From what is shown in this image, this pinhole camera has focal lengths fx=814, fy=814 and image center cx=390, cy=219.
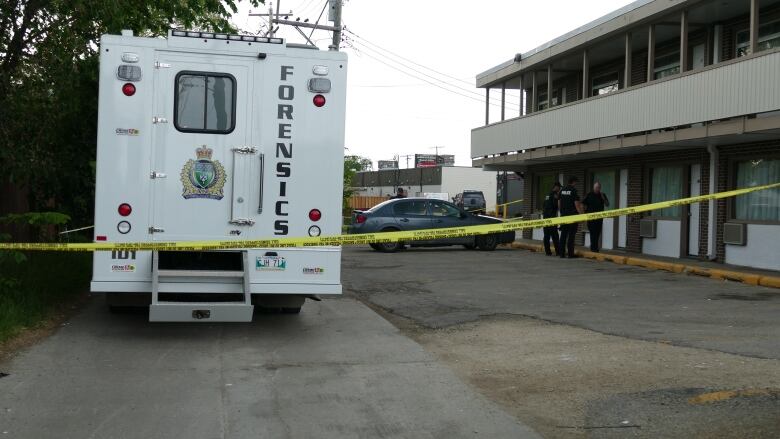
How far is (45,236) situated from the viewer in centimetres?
1452

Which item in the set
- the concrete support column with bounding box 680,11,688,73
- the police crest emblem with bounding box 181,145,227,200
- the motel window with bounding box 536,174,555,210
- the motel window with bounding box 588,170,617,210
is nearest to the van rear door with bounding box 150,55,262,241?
the police crest emblem with bounding box 181,145,227,200

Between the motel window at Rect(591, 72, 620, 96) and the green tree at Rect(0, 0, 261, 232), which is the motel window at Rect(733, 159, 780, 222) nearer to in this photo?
the motel window at Rect(591, 72, 620, 96)

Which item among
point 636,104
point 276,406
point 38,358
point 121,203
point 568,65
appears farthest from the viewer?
point 568,65

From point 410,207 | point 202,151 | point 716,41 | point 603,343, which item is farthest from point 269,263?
point 410,207

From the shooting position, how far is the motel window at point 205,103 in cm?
882

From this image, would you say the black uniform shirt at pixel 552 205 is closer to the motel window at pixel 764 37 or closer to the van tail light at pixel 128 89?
the motel window at pixel 764 37

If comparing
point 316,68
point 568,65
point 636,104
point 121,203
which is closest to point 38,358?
point 121,203

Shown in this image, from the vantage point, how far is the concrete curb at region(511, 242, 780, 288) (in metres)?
14.1

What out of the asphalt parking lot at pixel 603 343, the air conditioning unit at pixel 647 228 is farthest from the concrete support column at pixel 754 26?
the air conditioning unit at pixel 647 228

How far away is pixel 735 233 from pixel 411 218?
28.7 ft

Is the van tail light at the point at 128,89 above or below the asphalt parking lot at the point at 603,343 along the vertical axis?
above

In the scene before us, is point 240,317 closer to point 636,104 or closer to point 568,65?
point 636,104

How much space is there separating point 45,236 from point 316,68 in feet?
25.9

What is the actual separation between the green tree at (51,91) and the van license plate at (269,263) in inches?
170
